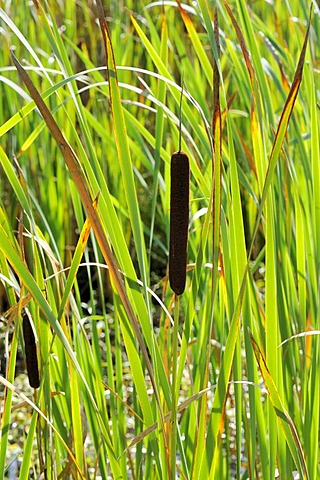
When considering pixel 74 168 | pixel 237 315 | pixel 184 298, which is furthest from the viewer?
pixel 184 298

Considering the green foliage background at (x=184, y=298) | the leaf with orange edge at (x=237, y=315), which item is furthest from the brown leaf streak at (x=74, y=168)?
the leaf with orange edge at (x=237, y=315)

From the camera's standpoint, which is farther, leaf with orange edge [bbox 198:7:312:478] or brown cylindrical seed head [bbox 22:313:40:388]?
brown cylindrical seed head [bbox 22:313:40:388]

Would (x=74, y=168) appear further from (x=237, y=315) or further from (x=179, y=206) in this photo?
(x=237, y=315)

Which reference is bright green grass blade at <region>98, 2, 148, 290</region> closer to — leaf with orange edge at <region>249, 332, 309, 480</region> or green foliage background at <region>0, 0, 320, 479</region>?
green foliage background at <region>0, 0, 320, 479</region>

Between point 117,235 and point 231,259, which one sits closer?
point 117,235

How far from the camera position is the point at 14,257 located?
27.5 inches

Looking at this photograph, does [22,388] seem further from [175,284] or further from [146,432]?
[175,284]

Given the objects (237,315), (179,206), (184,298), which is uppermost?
(179,206)

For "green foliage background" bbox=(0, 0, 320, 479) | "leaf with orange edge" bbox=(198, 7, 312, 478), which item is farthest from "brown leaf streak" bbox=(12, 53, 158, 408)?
"leaf with orange edge" bbox=(198, 7, 312, 478)

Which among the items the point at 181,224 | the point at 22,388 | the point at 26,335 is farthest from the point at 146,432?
the point at 22,388

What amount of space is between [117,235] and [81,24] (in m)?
2.65

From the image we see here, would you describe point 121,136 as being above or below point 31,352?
above

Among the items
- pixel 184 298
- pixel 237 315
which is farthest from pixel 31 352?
pixel 184 298

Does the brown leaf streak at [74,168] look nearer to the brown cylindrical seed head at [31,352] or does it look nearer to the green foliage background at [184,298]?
the green foliage background at [184,298]
